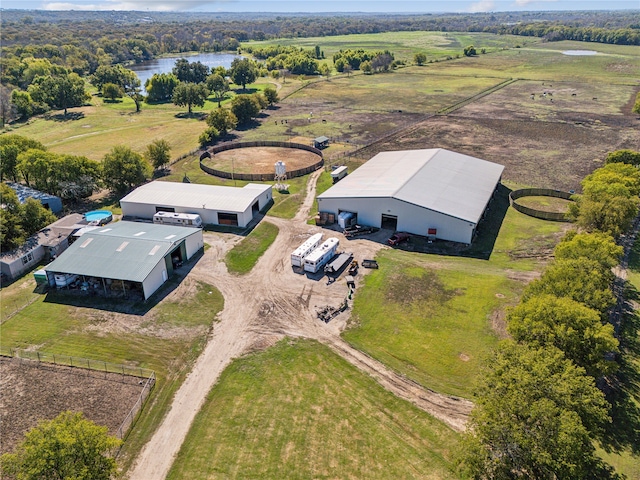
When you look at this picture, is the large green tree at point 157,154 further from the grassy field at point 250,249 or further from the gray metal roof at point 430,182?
the gray metal roof at point 430,182

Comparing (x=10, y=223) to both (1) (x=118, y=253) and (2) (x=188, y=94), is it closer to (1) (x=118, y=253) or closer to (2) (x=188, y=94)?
(1) (x=118, y=253)

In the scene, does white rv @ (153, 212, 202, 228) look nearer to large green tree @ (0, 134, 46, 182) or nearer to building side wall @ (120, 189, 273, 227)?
building side wall @ (120, 189, 273, 227)

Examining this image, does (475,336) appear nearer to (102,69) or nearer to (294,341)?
(294,341)

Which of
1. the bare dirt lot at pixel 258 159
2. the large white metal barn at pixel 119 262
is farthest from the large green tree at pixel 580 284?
the bare dirt lot at pixel 258 159

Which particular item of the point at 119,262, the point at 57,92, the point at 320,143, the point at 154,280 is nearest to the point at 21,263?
the point at 119,262

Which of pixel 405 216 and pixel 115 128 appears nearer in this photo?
pixel 405 216

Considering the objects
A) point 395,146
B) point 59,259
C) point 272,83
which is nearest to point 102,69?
point 272,83

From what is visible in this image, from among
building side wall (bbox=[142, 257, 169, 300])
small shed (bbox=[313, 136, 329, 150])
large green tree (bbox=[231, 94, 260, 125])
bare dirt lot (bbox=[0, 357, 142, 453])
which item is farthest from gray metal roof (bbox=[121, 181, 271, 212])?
large green tree (bbox=[231, 94, 260, 125])
